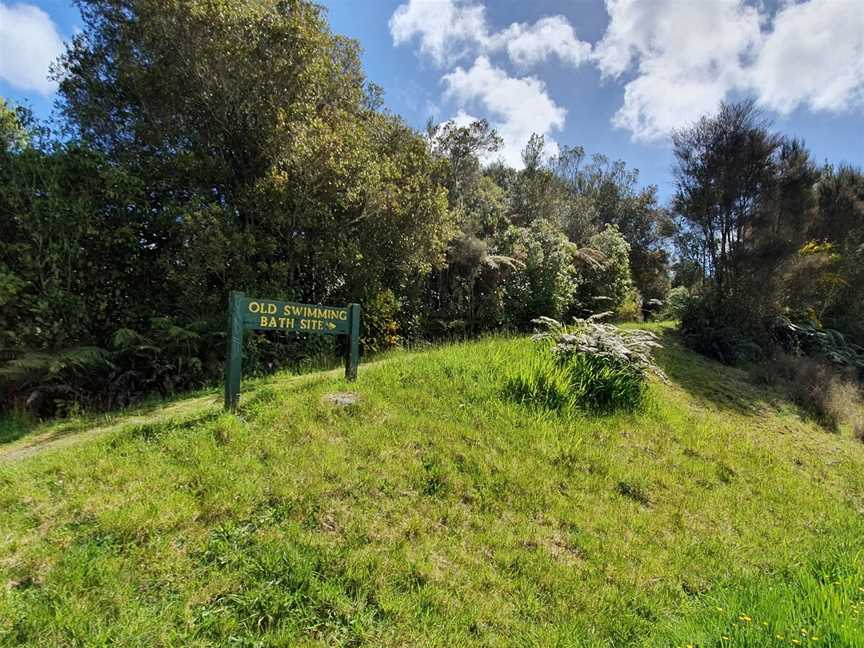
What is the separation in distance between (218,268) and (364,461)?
5.68m

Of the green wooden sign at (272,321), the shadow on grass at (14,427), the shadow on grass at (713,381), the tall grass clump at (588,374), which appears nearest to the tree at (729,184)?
the shadow on grass at (713,381)

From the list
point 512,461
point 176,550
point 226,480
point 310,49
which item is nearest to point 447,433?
point 512,461

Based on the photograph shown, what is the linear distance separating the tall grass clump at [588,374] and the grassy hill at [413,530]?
337mm

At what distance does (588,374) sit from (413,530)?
11.4 feet

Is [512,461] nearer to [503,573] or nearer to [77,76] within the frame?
[503,573]

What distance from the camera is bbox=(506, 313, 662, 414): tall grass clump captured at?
16.9ft

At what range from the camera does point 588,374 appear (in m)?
5.54

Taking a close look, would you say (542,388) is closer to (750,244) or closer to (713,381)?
(713,381)

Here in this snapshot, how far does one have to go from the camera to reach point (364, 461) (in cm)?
364

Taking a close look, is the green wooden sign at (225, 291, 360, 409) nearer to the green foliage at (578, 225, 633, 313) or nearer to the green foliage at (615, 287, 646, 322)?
the green foliage at (578, 225, 633, 313)

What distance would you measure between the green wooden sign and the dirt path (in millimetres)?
511

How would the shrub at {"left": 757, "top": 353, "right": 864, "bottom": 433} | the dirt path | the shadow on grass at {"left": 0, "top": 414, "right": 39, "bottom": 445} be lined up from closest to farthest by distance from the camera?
1. the dirt path
2. the shadow on grass at {"left": 0, "top": 414, "right": 39, "bottom": 445}
3. the shrub at {"left": 757, "top": 353, "right": 864, "bottom": 433}

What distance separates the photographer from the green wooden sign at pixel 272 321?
431 cm

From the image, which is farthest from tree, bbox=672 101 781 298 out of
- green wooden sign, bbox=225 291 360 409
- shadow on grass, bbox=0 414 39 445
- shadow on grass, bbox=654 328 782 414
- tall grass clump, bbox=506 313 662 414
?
shadow on grass, bbox=0 414 39 445
